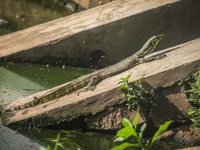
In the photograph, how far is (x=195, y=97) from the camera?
4453mm

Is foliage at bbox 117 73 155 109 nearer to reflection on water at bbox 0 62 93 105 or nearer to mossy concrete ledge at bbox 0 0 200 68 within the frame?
reflection on water at bbox 0 62 93 105

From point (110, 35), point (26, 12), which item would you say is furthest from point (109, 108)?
point (26, 12)

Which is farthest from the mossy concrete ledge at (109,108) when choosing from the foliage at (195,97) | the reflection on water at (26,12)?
the reflection on water at (26,12)

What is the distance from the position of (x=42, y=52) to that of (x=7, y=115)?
2532 mm

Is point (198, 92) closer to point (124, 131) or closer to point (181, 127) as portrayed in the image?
point (181, 127)

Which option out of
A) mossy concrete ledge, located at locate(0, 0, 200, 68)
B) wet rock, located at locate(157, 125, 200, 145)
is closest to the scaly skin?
wet rock, located at locate(157, 125, 200, 145)

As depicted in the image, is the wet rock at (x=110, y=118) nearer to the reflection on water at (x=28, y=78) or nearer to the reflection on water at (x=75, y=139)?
the reflection on water at (x=75, y=139)

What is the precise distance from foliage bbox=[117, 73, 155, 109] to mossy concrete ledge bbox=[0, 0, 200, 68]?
2.65 metres

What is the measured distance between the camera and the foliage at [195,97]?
437 cm

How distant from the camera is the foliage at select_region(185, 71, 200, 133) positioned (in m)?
4.37

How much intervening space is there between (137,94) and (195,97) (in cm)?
84

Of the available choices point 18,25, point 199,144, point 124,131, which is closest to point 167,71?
point 199,144

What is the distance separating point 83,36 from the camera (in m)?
6.91

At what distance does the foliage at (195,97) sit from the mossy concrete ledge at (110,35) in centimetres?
272
